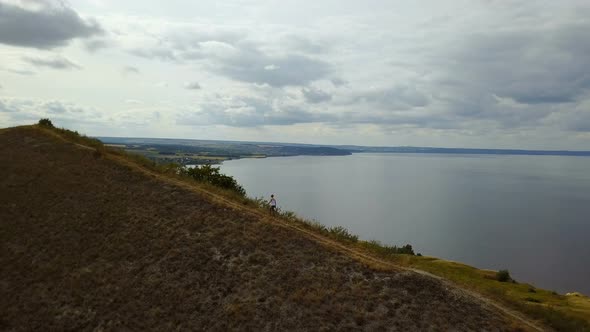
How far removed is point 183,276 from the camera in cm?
1989

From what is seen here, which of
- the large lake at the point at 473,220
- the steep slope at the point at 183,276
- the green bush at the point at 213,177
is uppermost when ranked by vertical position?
the green bush at the point at 213,177

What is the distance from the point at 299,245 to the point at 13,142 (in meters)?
35.2

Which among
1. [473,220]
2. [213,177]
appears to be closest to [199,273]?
[213,177]

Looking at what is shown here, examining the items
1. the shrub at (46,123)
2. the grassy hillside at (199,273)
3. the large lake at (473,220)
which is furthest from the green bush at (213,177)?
the large lake at (473,220)

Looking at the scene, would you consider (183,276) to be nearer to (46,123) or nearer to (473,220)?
(46,123)

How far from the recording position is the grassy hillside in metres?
16.8

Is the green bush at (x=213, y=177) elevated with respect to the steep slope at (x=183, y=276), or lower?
elevated

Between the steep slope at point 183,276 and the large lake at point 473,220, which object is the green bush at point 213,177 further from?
the large lake at point 473,220

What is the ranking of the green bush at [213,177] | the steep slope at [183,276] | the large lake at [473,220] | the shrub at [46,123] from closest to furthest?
the steep slope at [183,276]
the green bush at [213,177]
the shrub at [46,123]
the large lake at [473,220]

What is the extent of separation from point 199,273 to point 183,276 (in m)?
0.81

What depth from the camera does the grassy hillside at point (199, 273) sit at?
661 inches

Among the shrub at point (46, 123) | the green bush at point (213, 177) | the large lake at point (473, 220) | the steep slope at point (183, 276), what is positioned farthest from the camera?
the large lake at point (473, 220)

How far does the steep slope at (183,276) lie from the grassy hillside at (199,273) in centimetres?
6

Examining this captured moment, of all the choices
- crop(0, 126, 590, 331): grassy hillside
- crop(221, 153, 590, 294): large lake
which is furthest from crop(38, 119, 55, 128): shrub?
crop(221, 153, 590, 294): large lake
